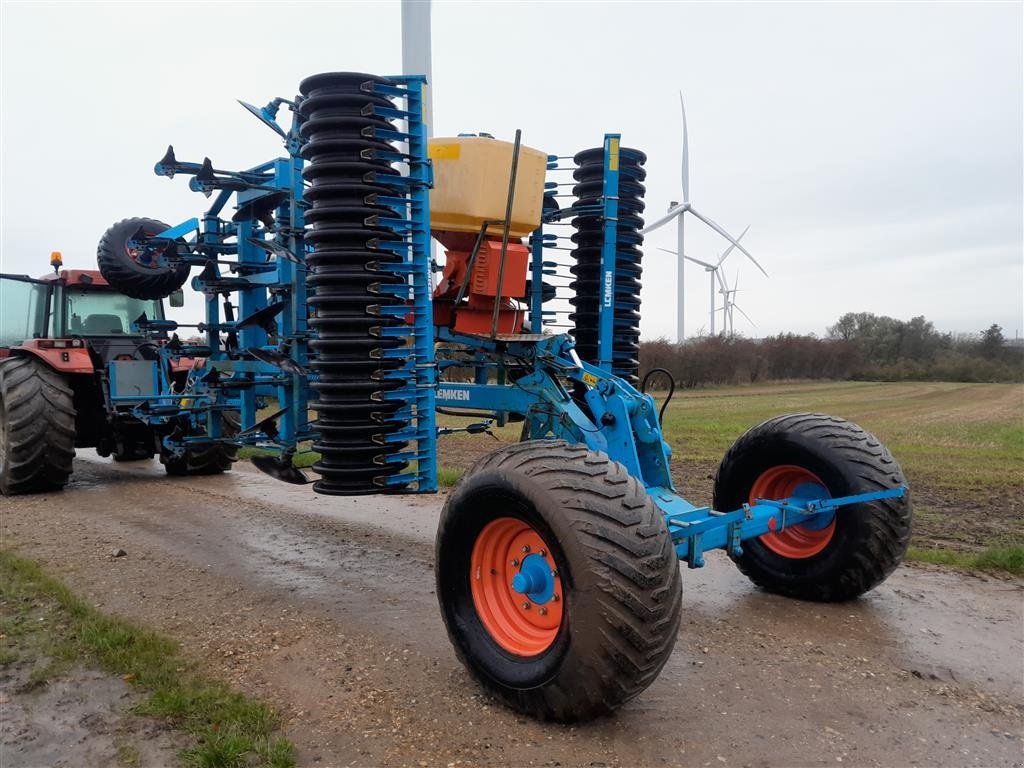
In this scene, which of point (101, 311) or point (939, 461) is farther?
point (939, 461)

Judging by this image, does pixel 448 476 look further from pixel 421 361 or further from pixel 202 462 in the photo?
pixel 421 361

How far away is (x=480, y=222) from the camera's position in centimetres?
490

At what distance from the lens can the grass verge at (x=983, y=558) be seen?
547 cm

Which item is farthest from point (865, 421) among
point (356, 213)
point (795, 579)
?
point (356, 213)

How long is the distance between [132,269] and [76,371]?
2.27 m

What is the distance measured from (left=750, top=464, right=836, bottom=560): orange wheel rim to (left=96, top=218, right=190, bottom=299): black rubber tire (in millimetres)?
5161

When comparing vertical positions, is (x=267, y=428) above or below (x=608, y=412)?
below

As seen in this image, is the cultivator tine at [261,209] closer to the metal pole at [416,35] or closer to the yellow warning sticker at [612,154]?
the yellow warning sticker at [612,154]

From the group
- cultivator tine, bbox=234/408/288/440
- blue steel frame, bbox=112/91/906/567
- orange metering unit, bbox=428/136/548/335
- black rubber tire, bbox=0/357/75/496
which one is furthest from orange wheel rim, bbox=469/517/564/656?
black rubber tire, bbox=0/357/75/496

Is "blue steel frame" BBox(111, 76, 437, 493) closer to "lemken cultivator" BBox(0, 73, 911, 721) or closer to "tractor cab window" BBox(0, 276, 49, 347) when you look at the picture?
"lemken cultivator" BBox(0, 73, 911, 721)

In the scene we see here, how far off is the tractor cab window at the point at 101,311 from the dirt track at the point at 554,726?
12.6 feet

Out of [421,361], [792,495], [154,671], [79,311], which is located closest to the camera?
[154,671]

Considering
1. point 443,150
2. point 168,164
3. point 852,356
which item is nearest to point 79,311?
point 168,164

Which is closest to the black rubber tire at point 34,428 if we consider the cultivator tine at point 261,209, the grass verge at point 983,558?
the cultivator tine at point 261,209
